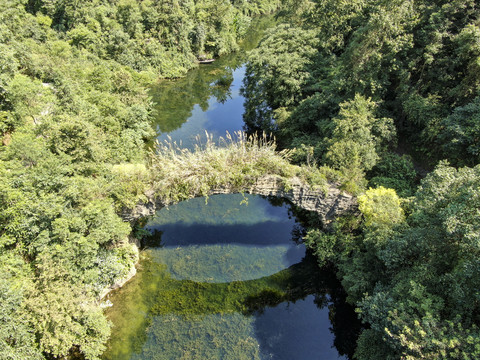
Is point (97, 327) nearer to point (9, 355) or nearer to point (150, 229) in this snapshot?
point (9, 355)

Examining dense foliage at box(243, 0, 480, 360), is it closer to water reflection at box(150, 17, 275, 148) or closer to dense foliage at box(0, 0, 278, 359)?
water reflection at box(150, 17, 275, 148)

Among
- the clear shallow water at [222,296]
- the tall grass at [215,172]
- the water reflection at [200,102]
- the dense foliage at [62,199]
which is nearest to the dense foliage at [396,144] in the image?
the clear shallow water at [222,296]

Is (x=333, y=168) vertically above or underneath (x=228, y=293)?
above

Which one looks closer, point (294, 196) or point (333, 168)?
point (294, 196)

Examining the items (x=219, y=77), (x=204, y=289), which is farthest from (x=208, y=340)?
(x=219, y=77)

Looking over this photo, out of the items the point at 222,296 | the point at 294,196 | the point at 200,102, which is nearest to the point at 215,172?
the point at 294,196

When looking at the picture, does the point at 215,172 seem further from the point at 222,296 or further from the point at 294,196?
the point at 222,296

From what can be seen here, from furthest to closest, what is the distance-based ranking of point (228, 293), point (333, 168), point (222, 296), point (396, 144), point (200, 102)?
point (200, 102), point (396, 144), point (333, 168), point (228, 293), point (222, 296)
